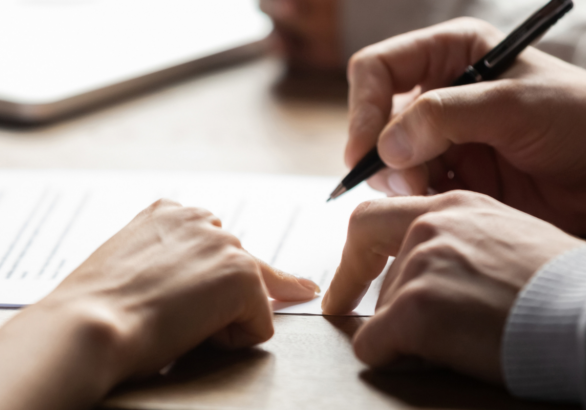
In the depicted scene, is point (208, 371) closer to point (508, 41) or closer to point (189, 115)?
point (508, 41)

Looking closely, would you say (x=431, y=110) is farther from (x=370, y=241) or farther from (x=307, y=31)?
(x=307, y=31)

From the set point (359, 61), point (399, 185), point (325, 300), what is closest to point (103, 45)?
point (359, 61)

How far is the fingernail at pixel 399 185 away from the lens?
2.35ft

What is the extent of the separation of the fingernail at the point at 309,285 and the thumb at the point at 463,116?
20cm

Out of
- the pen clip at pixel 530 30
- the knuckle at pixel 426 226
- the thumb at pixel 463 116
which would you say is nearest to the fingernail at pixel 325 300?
the knuckle at pixel 426 226

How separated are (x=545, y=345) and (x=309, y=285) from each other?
0.78ft

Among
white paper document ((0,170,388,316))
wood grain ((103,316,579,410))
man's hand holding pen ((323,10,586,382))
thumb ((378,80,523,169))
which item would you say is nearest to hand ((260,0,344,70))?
man's hand holding pen ((323,10,586,382))

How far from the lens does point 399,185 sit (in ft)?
2.37

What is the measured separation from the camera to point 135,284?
1.49 feet

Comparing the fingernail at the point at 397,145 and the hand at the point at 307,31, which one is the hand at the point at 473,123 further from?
the hand at the point at 307,31

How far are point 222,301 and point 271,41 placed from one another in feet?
→ 2.79

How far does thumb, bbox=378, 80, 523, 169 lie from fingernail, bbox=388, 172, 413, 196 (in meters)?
0.08

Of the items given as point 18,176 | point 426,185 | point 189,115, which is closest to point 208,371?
point 426,185

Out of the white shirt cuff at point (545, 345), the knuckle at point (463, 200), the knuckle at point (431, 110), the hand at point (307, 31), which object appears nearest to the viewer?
the white shirt cuff at point (545, 345)
